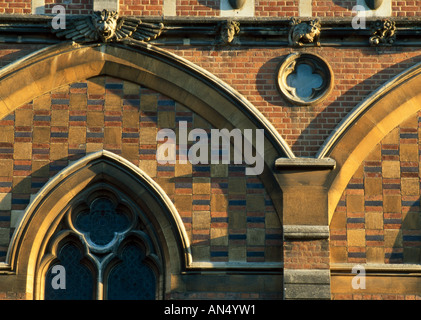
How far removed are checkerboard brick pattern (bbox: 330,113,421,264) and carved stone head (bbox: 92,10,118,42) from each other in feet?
13.3

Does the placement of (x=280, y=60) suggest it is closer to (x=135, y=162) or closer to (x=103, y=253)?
(x=135, y=162)

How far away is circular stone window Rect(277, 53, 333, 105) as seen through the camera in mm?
18453

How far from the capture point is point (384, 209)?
18.1 metres

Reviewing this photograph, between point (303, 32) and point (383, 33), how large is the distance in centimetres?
116

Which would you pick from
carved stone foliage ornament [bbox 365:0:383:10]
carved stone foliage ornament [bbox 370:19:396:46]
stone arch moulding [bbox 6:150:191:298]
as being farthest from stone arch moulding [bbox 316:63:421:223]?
stone arch moulding [bbox 6:150:191:298]

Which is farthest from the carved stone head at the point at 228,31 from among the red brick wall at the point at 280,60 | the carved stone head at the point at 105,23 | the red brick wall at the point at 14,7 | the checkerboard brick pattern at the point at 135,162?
the red brick wall at the point at 14,7

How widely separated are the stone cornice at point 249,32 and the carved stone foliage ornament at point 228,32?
14mm

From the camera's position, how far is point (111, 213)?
18.4 metres

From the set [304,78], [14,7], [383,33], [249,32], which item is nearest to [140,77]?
[249,32]

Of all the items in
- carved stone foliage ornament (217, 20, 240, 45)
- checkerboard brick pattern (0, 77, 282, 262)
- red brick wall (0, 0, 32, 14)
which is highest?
red brick wall (0, 0, 32, 14)

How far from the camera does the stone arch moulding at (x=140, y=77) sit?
18.3 metres

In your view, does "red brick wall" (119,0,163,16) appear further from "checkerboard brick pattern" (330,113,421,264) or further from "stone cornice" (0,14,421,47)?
"checkerboard brick pattern" (330,113,421,264)

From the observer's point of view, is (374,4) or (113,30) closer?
(113,30)

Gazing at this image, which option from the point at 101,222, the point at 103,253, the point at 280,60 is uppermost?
the point at 280,60
